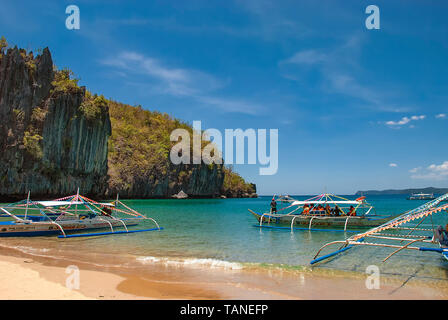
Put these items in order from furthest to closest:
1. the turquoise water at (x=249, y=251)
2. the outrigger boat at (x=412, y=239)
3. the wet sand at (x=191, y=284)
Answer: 1. the turquoise water at (x=249, y=251)
2. the outrigger boat at (x=412, y=239)
3. the wet sand at (x=191, y=284)

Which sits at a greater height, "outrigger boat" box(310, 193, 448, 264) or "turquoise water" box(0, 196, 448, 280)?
"outrigger boat" box(310, 193, 448, 264)

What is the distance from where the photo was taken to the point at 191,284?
27.1ft

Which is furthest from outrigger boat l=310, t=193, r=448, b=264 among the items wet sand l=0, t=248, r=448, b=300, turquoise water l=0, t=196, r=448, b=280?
wet sand l=0, t=248, r=448, b=300

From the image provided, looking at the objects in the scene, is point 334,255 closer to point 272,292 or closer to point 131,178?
point 272,292

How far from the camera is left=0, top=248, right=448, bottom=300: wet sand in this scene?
23.5 ft

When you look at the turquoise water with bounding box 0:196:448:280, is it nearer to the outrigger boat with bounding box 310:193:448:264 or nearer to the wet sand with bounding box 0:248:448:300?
the outrigger boat with bounding box 310:193:448:264

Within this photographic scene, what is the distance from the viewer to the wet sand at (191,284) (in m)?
7.18

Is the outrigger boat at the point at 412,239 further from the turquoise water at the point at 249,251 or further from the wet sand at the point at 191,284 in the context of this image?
the wet sand at the point at 191,284

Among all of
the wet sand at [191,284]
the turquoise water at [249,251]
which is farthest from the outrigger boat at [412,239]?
the wet sand at [191,284]

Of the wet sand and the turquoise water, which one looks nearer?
the wet sand

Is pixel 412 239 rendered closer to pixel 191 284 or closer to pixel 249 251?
pixel 249 251

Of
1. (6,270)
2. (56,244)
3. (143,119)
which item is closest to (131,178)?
(143,119)

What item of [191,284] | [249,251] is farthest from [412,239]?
[191,284]
